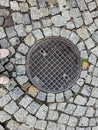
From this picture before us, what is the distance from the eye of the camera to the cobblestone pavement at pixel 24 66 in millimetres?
6902

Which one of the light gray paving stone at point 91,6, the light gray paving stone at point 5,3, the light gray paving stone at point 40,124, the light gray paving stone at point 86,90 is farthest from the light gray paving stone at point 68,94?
the light gray paving stone at point 5,3

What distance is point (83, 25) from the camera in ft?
23.5

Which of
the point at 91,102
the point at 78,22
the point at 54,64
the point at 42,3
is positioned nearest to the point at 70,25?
the point at 78,22

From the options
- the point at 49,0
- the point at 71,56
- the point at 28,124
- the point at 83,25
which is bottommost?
the point at 28,124

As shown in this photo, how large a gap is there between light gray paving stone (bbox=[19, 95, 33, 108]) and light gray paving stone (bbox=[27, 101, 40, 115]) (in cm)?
6

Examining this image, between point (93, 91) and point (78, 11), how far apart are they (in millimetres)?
1381

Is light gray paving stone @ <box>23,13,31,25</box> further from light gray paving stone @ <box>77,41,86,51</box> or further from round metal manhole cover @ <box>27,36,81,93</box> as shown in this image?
light gray paving stone @ <box>77,41,86,51</box>

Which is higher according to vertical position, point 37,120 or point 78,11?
point 78,11

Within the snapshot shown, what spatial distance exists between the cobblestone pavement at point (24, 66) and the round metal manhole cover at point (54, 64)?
0.09m

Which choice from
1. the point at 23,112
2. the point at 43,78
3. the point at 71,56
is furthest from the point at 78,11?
the point at 23,112

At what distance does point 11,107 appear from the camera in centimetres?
692

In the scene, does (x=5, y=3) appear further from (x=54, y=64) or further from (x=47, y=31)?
(x=54, y=64)

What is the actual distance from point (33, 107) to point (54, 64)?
81 cm

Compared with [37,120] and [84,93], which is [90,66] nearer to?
[84,93]
